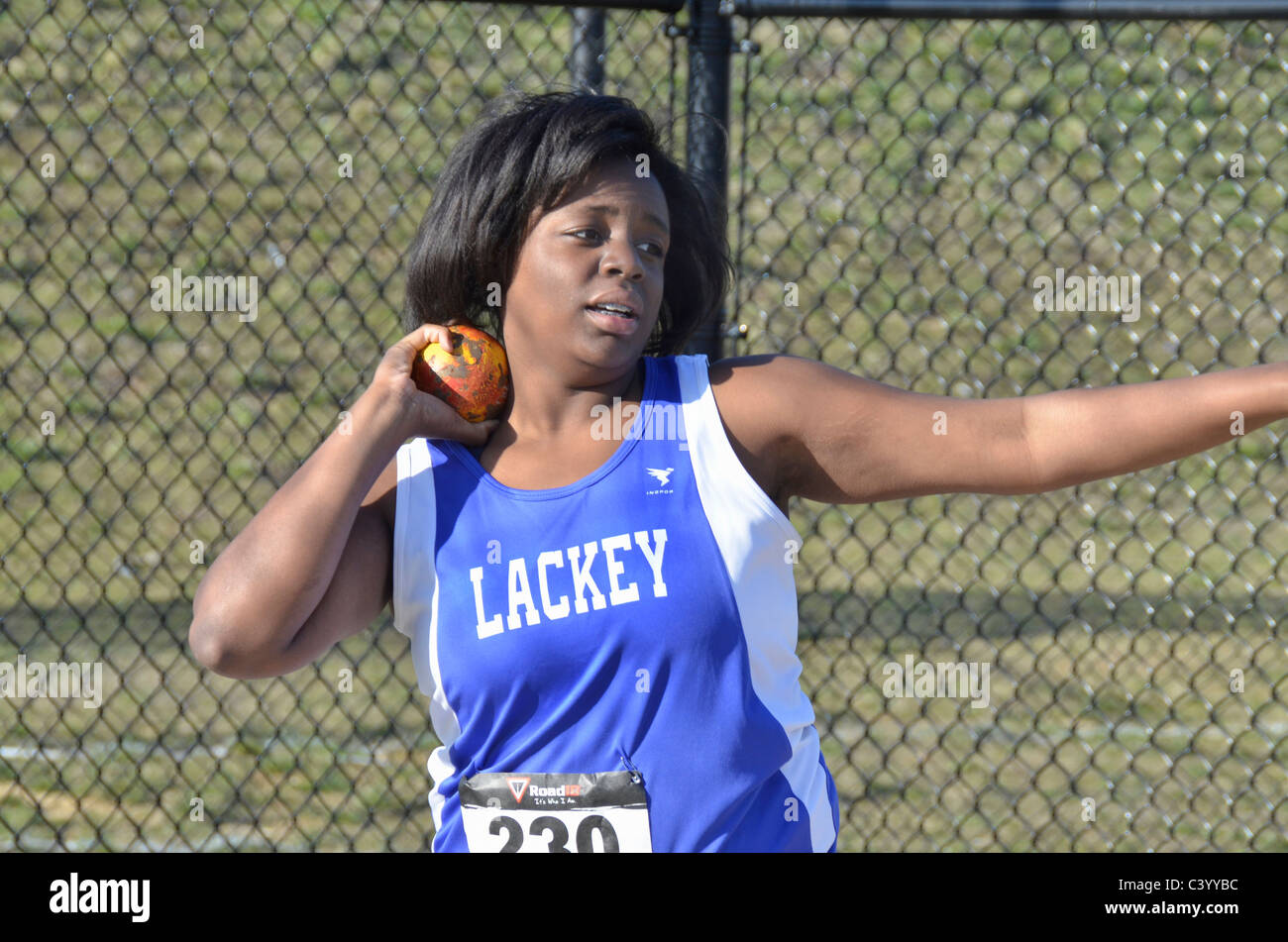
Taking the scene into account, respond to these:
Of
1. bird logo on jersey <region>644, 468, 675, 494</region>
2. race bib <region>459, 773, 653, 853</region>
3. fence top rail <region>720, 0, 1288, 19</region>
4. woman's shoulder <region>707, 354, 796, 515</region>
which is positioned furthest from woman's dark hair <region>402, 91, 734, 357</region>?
fence top rail <region>720, 0, 1288, 19</region>

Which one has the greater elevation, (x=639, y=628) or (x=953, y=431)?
(x=953, y=431)

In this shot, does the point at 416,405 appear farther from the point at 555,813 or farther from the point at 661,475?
the point at 555,813

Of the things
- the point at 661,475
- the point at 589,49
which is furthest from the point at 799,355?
the point at 661,475

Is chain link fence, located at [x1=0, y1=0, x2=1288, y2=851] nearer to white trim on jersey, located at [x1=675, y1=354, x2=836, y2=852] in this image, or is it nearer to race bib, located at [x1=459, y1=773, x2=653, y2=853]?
white trim on jersey, located at [x1=675, y1=354, x2=836, y2=852]

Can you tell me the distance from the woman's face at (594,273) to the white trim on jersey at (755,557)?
0.46ft

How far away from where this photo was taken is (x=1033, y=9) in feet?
11.6

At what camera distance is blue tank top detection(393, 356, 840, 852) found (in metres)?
2.04

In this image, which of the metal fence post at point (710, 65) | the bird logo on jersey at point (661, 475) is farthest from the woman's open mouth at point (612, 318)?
the metal fence post at point (710, 65)

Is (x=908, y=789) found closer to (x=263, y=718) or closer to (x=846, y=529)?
(x=846, y=529)

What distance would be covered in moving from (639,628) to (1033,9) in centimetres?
230

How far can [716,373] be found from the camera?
2.22m

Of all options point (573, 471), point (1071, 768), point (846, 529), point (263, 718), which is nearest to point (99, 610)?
point (263, 718)

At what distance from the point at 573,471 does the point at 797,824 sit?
2.19 feet

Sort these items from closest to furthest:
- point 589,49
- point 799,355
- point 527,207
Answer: point 527,207 → point 589,49 → point 799,355
